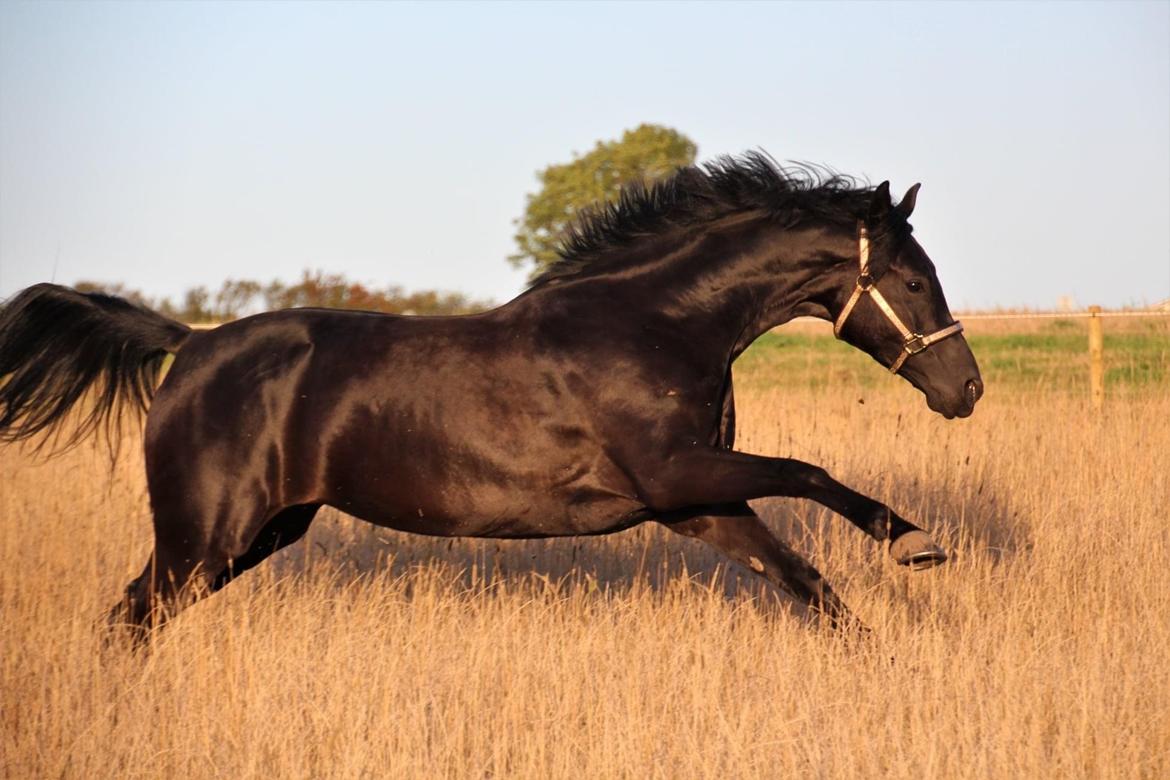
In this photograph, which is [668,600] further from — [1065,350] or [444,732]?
[1065,350]

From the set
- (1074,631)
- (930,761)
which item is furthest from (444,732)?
(1074,631)

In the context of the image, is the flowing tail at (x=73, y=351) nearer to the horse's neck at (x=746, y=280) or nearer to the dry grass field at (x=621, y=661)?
the dry grass field at (x=621, y=661)

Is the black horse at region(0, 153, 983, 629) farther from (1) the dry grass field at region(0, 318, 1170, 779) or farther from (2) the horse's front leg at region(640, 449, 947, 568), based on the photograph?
(1) the dry grass field at region(0, 318, 1170, 779)

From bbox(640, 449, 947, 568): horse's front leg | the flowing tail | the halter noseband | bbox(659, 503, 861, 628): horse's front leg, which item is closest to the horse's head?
the halter noseband

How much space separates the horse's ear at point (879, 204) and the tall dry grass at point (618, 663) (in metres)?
1.62

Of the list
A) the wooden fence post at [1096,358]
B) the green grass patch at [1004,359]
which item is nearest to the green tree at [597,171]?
the green grass patch at [1004,359]

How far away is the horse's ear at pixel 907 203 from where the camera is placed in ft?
15.5

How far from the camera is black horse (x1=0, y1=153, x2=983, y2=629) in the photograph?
4613 millimetres

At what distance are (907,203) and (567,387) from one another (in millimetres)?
1522

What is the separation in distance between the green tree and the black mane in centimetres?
4907

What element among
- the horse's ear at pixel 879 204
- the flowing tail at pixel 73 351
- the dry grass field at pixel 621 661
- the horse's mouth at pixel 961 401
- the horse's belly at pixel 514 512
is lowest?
the dry grass field at pixel 621 661

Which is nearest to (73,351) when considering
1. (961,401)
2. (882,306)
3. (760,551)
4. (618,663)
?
(618,663)

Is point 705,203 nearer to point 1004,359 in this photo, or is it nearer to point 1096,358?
point 1096,358

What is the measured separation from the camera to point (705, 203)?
4977mm
